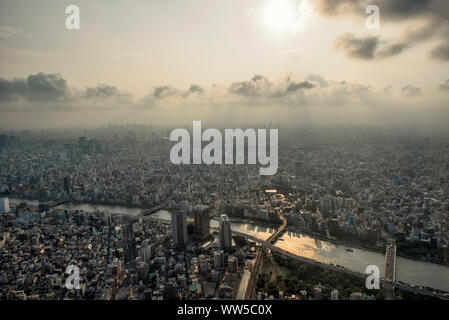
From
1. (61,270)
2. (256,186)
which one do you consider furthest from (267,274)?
(256,186)

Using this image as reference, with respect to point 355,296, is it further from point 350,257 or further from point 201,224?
point 201,224

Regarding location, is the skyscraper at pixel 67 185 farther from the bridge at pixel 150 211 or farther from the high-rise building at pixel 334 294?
the high-rise building at pixel 334 294

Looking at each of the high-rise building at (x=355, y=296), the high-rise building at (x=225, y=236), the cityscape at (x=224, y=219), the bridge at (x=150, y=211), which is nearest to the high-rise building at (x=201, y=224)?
the cityscape at (x=224, y=219)

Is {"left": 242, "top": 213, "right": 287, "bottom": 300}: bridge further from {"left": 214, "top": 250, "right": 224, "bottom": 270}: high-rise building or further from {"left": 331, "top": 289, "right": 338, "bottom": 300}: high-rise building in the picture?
{"left": 331, "top": 289, "right": 338, "bottom": 300}: high-rise building

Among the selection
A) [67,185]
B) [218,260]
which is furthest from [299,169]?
[67,185]

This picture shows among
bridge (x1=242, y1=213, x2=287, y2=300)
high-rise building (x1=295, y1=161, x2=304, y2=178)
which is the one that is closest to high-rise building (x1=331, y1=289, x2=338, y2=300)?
bridge (x1=242, y1=213, x2=287, y2=300)
